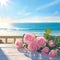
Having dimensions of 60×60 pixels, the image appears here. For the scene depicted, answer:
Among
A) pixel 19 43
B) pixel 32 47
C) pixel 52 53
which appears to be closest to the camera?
pixel 52 53

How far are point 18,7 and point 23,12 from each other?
930 mm

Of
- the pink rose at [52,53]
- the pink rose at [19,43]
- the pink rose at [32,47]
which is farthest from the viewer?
the pink rose at [19,43]

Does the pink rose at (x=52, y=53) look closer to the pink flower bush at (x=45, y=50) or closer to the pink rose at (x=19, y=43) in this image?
the pink flower bush at (x=45, y=50)

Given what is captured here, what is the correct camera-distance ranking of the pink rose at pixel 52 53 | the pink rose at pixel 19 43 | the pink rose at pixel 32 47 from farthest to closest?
the pink rose at pixel 19 43 < the pink rose at pixel 32 47 < the pink rose at pixel 52 53

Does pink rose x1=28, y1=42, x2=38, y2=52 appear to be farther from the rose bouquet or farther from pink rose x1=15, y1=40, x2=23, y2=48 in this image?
pink rose x1=15, y1=40, x2=23, y2=48

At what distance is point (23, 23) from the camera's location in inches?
743

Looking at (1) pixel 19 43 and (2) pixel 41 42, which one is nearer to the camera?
(2) pixel 41 42

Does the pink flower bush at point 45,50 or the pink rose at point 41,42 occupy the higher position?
the pink rose at point 41,42

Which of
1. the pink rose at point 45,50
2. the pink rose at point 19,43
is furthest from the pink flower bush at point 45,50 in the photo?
the pink rose at point 19,43

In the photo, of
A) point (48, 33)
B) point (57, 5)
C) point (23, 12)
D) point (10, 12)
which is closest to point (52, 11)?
point (57, 5)

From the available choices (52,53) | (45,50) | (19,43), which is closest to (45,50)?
(45,50)

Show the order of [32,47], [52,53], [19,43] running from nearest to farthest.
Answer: [52,53] → [32,47] → [19,43]

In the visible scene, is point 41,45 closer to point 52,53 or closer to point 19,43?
point 52,53

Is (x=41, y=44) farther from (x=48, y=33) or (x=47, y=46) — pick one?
(x=48, y=33)
